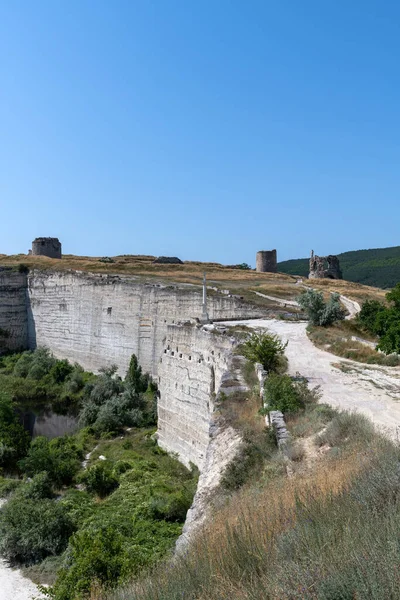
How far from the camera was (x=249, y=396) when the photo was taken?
8.61 meters

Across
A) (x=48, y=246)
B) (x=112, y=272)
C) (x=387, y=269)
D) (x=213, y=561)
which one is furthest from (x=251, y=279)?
(x=387, y=269)

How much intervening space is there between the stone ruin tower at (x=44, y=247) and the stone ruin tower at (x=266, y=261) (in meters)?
16.7

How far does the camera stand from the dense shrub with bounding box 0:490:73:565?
1011 cm

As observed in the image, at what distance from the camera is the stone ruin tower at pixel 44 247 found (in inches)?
1667

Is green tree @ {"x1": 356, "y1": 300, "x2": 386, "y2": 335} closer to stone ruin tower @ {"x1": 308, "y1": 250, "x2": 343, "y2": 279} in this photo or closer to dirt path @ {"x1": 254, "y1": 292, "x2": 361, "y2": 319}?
dirt path @ {"x1": 254, "y1": 292, "x2": 361, "y2": 319}

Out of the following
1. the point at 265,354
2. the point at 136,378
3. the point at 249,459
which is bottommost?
the point at 136,378

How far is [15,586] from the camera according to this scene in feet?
29.7

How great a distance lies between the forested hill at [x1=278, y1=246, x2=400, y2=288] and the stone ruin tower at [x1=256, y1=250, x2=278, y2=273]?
71.7ft

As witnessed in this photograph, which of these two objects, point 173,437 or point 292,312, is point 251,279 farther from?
point 173,437

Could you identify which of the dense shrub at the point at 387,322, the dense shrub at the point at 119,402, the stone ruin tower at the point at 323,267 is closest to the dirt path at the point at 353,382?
the dense shrub at the point at 387,322

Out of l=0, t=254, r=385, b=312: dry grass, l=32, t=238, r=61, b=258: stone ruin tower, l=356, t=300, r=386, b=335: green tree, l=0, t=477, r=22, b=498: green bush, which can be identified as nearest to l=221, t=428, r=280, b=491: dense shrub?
l=356, t=300, r=386, b=335: green tree

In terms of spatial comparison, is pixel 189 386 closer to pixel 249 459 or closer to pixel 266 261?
pixel 249 459

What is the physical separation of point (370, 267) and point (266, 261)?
40.7 metres

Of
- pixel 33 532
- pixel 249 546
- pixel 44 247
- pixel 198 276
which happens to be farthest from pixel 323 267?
pixel 249 546
